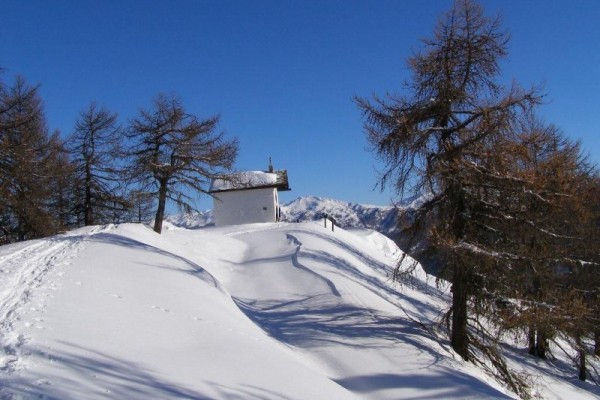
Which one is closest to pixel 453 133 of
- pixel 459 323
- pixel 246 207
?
pixel 459 323

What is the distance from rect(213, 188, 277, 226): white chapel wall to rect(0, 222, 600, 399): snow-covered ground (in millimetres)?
20043

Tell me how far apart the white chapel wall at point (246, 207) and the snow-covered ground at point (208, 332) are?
65.8 ft

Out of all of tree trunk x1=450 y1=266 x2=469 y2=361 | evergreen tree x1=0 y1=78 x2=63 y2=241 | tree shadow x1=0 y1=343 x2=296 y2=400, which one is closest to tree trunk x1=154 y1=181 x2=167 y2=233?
evergreen tree x1=0 y1=78 x2=63 y2=241

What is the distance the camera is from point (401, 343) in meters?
10.1

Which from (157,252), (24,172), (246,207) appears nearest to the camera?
(157,252)

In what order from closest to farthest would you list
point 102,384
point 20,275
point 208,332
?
point 102,384
point 208,332
point 20,275

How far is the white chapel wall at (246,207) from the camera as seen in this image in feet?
125

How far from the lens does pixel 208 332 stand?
24.8 ft

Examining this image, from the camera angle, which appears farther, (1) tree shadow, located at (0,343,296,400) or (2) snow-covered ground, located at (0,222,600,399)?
(2) snow-covered ground, located at (0,222,600,399)

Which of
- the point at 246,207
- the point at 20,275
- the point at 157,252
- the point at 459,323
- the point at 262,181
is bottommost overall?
the point at 459,323

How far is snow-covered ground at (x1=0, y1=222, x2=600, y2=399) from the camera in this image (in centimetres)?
523

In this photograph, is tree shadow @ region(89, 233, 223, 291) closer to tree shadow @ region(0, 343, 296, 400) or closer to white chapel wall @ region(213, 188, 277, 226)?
tree shadow @ region(0, 343, 296, 400)

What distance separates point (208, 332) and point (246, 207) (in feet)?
101

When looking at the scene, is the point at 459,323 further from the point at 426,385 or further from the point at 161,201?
the point at 161,201
